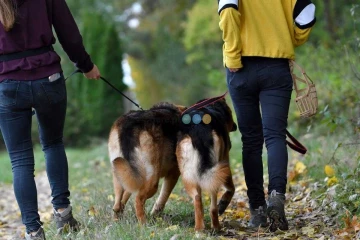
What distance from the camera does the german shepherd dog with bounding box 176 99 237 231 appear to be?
4863 millimetres

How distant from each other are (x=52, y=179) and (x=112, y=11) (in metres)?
30.9

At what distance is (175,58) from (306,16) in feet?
91.1

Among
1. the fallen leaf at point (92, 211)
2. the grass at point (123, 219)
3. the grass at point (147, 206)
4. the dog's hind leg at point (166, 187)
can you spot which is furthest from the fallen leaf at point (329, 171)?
the fallen leaf at point (92, 211)

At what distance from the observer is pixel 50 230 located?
17.7ft

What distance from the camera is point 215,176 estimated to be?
4.84 meters

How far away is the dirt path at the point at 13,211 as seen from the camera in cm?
656

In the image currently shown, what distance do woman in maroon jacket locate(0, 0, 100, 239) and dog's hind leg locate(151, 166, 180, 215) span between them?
1092mm

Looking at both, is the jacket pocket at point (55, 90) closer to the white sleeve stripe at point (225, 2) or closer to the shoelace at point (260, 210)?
the white sleeve stripe at point (225, 2)

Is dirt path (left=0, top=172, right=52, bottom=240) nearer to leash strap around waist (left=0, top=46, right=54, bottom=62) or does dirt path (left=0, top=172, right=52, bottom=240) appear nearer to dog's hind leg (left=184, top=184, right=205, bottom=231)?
dog's hind leg (left=184, top=184, right=205, bottom=231)

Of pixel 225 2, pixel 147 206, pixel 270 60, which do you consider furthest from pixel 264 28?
pixel 147 206

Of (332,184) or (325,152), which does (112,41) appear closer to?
(325,152)

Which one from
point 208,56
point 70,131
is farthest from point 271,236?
point 208,56

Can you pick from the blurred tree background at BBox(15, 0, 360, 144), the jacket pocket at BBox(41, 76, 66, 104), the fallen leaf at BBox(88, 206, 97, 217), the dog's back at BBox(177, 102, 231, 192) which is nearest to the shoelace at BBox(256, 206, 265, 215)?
the dog's back at BBox(177, 102, 231, 192)

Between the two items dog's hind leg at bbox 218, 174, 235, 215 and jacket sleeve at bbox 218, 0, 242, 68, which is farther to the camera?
dog's hind leg at bbox 218, 174, 235, 215
